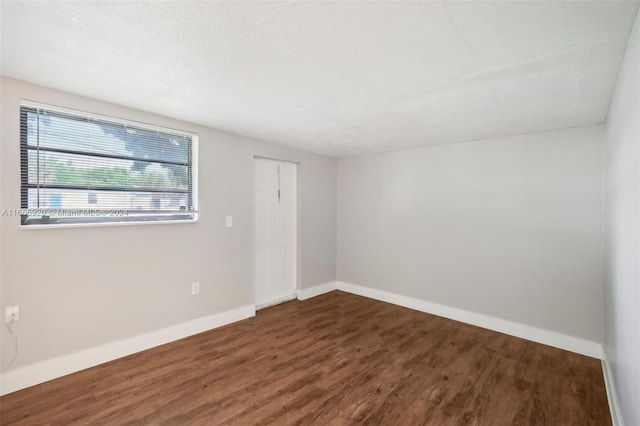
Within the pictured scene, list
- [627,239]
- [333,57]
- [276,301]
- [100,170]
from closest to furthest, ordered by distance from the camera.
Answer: [627,239], [333,57], [100,170], [276,301]

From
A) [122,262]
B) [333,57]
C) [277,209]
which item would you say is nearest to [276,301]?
[277,209]

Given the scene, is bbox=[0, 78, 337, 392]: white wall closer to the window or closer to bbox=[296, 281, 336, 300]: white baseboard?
the window

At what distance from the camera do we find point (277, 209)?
13.8ft

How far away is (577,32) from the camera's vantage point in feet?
4.50

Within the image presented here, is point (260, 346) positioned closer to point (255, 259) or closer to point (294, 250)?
point (255, 259)

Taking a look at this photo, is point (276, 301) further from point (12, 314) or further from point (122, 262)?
point (12, 314)

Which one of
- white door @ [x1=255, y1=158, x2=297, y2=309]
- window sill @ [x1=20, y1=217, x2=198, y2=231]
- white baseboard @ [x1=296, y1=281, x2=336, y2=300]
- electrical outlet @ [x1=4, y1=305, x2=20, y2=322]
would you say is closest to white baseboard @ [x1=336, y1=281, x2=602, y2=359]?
white baseboard @ [x1=296, y1=281, x2=336, y2=300]

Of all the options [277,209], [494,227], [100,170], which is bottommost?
[494,227]

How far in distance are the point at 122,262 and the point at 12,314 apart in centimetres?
74

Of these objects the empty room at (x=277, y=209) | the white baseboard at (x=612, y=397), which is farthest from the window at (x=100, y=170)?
the white baseboard at (x=612, y=397)

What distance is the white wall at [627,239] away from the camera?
127 cm

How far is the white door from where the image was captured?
396 centimetres

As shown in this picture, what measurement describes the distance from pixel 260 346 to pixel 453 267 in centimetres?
255

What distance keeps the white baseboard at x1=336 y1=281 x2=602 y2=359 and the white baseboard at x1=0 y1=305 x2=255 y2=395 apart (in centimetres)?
229
